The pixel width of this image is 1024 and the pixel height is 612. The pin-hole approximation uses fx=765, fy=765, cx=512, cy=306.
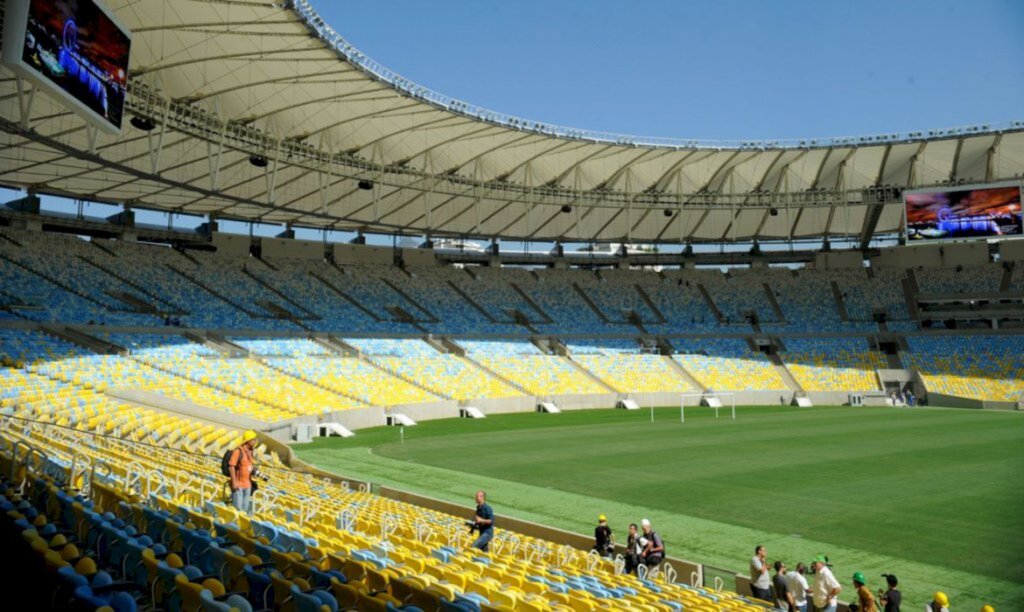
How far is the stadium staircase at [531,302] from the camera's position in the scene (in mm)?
60922

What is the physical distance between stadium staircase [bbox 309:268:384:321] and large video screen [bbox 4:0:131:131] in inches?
1258

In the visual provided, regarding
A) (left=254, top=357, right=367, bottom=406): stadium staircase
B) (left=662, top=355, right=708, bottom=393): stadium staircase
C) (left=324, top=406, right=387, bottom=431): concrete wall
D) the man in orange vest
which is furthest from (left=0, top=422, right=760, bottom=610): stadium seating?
(left=662, top=355, right=708, bottom=393): stadium staircase

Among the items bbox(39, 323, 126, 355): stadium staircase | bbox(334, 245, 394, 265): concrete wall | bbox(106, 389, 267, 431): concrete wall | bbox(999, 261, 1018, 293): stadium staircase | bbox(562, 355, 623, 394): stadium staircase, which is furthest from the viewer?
bbox(334, 245, 394, 265): concrete wall

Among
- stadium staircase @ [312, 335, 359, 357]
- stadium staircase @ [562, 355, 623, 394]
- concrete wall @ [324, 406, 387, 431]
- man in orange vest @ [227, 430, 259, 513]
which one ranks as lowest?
man in orange vest @ [227, 430, 259, 513]

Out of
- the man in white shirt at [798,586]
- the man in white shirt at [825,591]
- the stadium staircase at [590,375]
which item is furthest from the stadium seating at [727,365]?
the man in white shirt at [825,591]

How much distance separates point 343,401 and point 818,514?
1013 inches

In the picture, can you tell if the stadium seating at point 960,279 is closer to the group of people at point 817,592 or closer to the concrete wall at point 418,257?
the concrete wall at point 418,257

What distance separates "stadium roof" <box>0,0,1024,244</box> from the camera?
93.7 feet

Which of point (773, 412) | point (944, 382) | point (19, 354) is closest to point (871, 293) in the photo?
point (944, 382)

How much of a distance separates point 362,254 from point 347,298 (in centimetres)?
764

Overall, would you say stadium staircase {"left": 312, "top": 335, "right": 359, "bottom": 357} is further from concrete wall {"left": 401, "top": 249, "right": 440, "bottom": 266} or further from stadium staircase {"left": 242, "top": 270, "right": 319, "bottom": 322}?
concrete wall {"left": 401, "top": 249, "right": 440, "bottom": 266}

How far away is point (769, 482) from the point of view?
22125 millimetres

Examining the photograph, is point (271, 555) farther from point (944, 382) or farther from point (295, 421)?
point (944, 382)

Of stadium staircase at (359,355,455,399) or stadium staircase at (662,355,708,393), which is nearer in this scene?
stadium staircase at (359,355,455,399)
